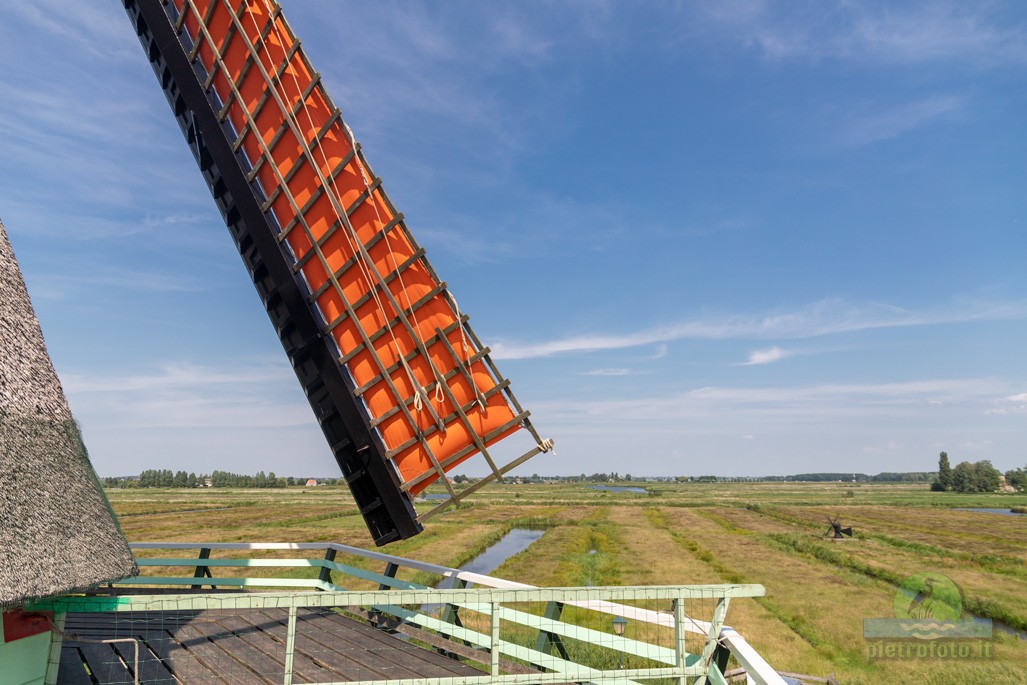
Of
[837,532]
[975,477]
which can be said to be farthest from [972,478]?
[837,532]

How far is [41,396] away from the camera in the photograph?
162 inches

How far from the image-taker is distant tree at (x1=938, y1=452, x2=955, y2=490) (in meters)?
148

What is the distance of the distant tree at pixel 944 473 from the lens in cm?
14825

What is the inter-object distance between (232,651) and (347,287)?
375cm

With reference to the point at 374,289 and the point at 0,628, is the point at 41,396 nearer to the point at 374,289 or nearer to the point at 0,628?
the point at 0,628

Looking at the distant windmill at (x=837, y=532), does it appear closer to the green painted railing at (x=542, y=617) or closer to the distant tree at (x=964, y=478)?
the green painted railing at (x=542, y=617)

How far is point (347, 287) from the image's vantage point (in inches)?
250

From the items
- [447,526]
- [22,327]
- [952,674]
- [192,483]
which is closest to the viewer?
[22,327]

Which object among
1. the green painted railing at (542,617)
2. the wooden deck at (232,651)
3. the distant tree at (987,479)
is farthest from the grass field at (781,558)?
the distant tree at (987,479)

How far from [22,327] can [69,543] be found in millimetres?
1594

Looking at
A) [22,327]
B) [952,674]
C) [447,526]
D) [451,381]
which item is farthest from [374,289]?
[447,526]

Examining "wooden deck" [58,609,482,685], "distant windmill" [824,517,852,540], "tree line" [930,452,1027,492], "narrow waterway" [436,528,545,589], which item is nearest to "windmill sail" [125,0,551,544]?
"wooden deck" [58,609,482,685]

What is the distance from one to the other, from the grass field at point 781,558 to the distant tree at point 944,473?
100 meters

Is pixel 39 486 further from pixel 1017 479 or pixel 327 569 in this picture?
pixel 1017 479
